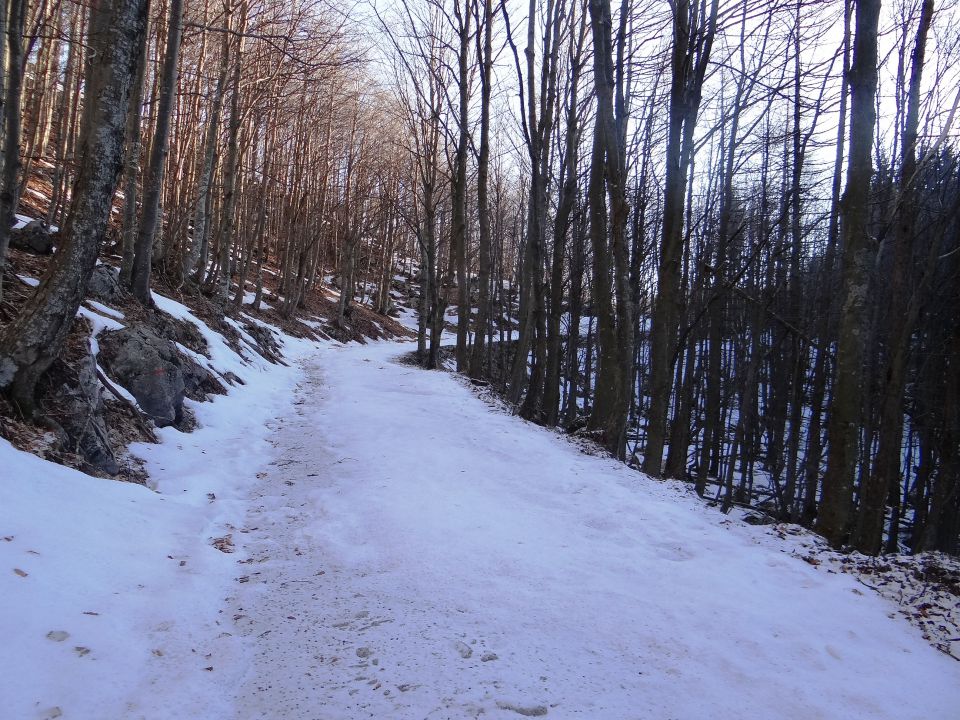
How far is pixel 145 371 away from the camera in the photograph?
18.7 feet

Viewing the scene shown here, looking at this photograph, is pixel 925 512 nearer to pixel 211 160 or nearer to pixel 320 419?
pixel 320 419

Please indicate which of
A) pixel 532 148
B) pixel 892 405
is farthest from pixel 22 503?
pixel 892 405

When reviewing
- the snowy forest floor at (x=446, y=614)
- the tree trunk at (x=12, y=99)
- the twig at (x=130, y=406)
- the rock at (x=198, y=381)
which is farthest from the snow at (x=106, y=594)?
the tree trunk at (x=12, y=99)

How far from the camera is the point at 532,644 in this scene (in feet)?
8.78

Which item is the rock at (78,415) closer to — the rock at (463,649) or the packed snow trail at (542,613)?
the packed snow trail at (542,613)

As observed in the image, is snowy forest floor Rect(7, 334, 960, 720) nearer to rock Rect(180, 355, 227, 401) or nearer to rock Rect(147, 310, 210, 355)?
rock Rect(180, 355, 227, 401)

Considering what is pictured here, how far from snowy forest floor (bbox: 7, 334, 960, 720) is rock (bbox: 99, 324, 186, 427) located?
803 mm

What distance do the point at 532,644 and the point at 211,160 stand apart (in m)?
12.8

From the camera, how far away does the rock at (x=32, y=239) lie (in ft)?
25.2

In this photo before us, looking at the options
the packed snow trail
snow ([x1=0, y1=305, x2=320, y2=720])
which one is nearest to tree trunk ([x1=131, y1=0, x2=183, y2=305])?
the packed snow trail

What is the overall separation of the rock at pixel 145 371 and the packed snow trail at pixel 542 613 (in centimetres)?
147

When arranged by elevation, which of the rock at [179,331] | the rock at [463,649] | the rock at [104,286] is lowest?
the rock at [463,649]

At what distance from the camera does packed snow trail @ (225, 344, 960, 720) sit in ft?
7.59

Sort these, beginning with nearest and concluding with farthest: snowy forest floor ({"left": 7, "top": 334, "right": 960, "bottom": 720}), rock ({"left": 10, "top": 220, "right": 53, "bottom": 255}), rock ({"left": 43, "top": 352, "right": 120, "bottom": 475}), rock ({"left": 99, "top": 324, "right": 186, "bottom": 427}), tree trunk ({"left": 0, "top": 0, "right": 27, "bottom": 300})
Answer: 1. snowy forest floor ({"left": 7, "top": 334, "right": 960, "bottom": 720})
2. rock ({"left": 43, "top": 352, "right": 120, "bottom": 475})
3. tree trunk ({"left": 0, "top": 0, "right": 27, "bottom": 300})
4. rock ({"left": 99, "top": 324, "right": 186, "bottom": 427})
5. rock ({"left": 10, "top": 220, "right": 53, "bottom": 255})
